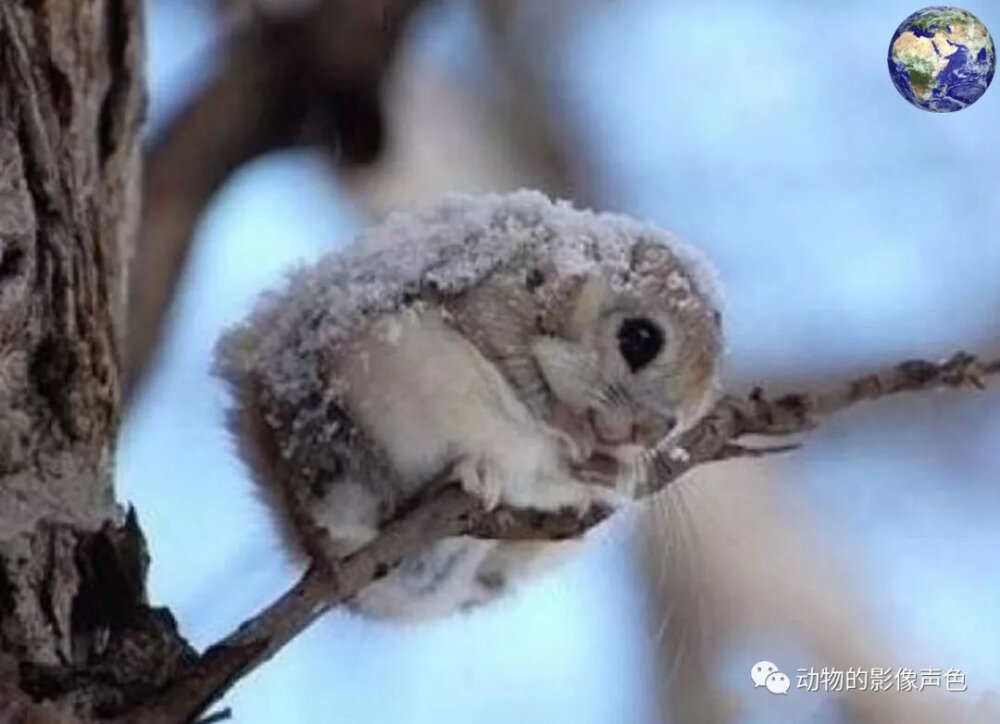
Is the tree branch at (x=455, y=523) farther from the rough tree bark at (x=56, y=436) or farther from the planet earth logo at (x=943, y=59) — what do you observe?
the planet earth logo at (x=943, y=59)

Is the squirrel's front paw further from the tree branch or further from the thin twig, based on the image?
the thin twig

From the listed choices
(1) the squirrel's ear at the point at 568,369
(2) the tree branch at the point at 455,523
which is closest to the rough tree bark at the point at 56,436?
(2) the tree branch at the point at 455,523

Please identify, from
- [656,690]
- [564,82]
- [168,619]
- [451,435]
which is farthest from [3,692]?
[564,82]

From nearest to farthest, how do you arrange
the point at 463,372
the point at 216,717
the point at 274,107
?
the point at 216,717
the point at 463,372
the point at 274,107

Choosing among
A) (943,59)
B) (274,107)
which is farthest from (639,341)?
(274,107)

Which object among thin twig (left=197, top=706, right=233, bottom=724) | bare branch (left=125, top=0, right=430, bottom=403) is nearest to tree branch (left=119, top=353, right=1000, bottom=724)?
thin twig (left=197, top=706, right=233, bottom=724)

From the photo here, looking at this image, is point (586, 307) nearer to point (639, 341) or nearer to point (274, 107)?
point (639, 341)
